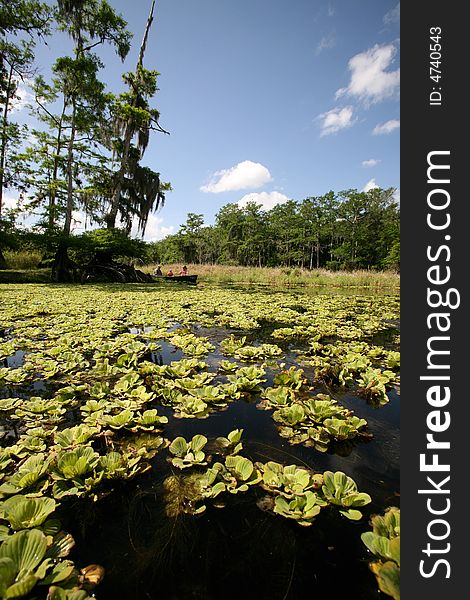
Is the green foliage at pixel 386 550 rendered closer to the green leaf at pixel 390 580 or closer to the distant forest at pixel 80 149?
the green leaf at pixel 390 580

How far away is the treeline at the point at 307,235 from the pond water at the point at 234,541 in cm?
3394

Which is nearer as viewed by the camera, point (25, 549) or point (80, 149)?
point (25, 549)

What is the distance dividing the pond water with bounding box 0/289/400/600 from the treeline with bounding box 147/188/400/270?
1336 inches

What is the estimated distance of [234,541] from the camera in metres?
0.93

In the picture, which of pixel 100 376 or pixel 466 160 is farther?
pixel 100 376

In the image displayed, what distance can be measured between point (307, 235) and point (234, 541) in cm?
4456

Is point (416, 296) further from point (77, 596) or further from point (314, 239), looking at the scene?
point (314, 239)

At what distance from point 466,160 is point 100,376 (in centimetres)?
256

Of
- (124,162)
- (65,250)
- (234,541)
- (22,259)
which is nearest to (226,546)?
(234,541)

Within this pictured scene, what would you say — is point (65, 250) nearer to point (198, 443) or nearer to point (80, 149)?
point (80, 149)

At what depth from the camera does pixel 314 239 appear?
40.0m

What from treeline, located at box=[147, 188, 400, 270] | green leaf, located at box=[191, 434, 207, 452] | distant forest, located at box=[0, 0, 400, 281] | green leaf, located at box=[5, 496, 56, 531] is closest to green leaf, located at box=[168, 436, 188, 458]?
green leaf, located at box=[191, 434, 207, 452]

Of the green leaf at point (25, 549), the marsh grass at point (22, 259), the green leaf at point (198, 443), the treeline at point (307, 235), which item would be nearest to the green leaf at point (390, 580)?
the green leaf at point (198, 443)

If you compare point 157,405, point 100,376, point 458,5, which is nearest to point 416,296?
point 458,5
